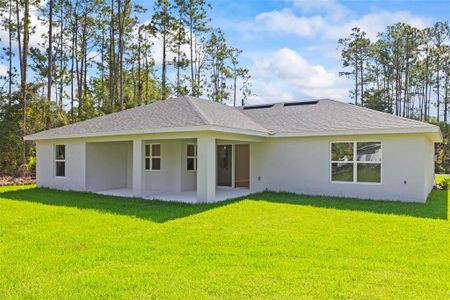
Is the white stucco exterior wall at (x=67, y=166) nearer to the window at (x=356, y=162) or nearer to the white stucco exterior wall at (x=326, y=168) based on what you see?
the white stucco exterior wall at (x=326, y=168)

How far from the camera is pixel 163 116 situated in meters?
12.6

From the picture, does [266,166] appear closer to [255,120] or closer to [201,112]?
[255,120]

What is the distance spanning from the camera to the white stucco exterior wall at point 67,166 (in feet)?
45.2

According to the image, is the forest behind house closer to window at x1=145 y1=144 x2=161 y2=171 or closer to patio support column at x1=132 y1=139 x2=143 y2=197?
window at x1=145 y1=144 x2=161 y2=171

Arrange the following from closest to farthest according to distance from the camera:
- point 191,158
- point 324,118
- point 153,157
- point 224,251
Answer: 1. point 224,251
2. point 324,118
3. point 153,157
4. point 191,158

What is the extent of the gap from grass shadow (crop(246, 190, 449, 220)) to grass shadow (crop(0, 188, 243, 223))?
1933 mm

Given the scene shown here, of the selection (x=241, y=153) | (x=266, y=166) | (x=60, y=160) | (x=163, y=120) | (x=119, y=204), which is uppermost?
(x=163, y=120)

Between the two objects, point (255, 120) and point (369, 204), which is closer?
point (369, 204)

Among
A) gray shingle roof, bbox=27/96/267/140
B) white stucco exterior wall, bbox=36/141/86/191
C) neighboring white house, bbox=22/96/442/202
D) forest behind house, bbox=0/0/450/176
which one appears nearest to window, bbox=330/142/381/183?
neighboring white house, bbox=22/96/442/202

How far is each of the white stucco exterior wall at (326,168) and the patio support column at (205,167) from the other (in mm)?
3675

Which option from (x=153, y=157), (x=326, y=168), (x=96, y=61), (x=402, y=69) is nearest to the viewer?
(x=326, y=168)

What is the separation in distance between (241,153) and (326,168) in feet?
12.5

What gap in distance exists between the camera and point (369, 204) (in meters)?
10.5

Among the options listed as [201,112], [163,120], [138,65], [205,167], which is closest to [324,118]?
[201,112]
